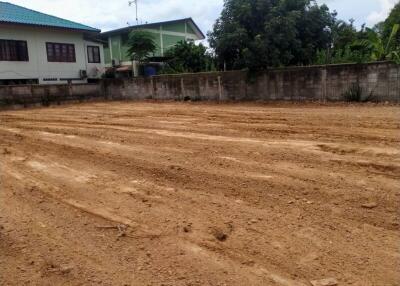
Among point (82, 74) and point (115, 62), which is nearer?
point (82, 74)

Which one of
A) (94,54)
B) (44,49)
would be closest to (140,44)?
(94,54)

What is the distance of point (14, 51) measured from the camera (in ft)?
77.5

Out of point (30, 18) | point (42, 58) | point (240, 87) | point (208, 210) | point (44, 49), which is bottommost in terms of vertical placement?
point (208, 210)

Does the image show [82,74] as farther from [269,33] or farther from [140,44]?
[269,33]

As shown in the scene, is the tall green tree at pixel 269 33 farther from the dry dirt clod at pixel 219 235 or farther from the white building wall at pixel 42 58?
the white building wall at pixel 42 58

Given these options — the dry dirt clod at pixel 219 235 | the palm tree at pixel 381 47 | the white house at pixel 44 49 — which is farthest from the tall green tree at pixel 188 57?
the dry dirt clod at pixel 219 235

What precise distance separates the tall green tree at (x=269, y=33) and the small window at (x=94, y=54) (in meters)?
14.0

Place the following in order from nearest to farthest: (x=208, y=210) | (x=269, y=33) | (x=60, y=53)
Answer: (x=208, y=210) < (x=269, y=33) < (x=60, y=53)

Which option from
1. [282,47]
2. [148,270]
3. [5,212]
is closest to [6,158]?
[5,212]

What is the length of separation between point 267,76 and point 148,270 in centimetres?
Answer: 1389

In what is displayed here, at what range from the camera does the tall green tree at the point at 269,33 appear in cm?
1548

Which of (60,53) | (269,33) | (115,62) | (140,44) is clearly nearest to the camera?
(269,33)

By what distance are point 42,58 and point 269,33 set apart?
16551 mm

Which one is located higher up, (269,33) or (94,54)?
(94,54)
